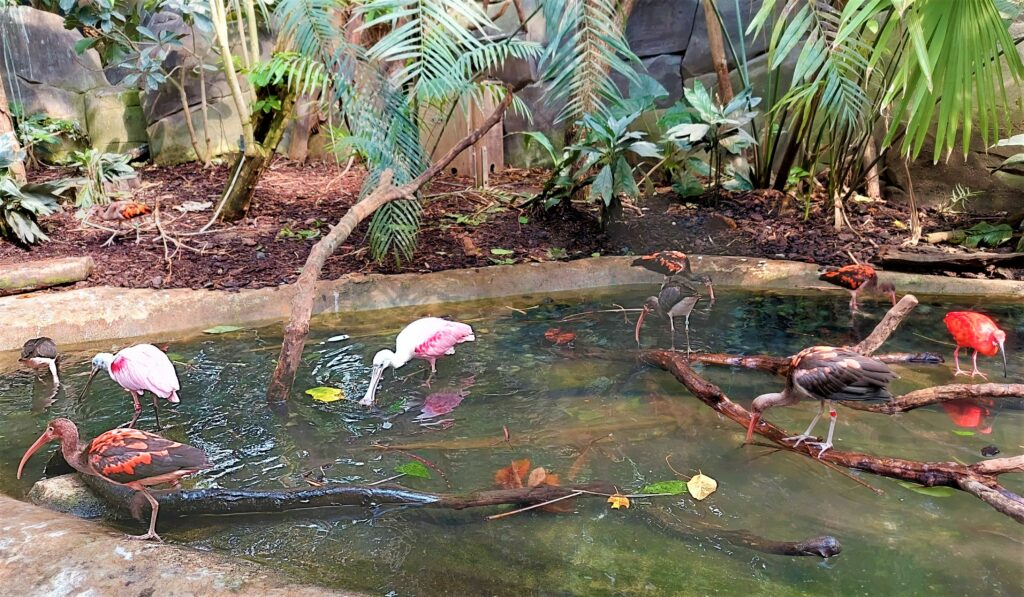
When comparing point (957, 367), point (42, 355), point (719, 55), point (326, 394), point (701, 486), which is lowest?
point (957, 367)

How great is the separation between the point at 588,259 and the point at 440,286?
1.23m

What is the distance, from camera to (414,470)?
2770 mm

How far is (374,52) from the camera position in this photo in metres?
3.65

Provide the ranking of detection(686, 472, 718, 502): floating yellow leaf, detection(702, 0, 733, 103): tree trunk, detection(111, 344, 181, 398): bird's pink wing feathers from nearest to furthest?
detection(686, 472, 718, 502): floating yellow leaf
detection(111, 344, 181, 398): bird's pink wing feathers
detection(702, 0, 733, 103): tree trunk

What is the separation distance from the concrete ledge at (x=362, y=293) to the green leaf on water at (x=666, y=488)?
2642 mm

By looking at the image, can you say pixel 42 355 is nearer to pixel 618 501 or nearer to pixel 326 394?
pixel 326 394

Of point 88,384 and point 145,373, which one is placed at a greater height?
point 145,373

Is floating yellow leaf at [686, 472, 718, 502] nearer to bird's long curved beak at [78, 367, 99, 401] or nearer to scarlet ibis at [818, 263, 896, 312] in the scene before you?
scarlet ibis at [818, 263, 896, 312]

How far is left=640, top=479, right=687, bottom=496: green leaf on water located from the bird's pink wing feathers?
2.04 meters

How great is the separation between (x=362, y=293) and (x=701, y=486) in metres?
3.06

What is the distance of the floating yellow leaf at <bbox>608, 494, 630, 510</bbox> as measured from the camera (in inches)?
98.7

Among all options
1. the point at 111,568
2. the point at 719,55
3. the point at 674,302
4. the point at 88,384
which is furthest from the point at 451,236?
the point at 111,568

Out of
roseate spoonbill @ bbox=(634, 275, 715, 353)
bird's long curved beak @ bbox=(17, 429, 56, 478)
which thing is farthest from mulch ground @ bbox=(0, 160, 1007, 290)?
bird's long curved beak @ bbox=(17, 429, 56, 478)

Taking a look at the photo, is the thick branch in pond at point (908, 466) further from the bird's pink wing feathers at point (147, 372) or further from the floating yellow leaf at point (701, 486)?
the bird's pink wing feathers at point (147, 372)
